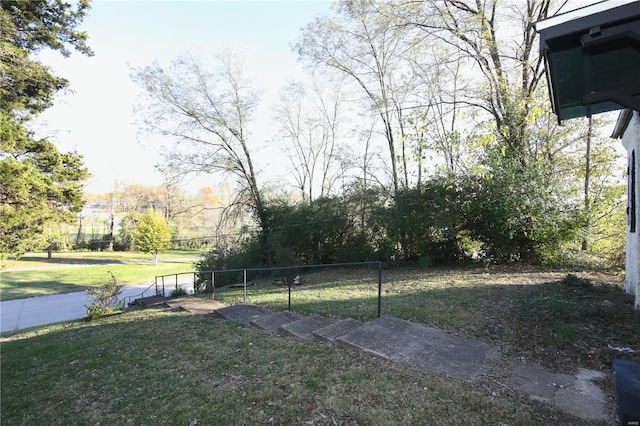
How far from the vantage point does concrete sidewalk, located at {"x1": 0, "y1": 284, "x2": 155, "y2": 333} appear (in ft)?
45.5

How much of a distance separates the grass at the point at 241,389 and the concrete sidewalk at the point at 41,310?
10551 mm

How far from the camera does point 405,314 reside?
470 centimetres

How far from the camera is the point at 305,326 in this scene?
453 centimetres

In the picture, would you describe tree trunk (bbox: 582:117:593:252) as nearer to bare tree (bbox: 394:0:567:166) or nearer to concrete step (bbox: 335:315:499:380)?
bare tree (bbox: 394:0:567:166)

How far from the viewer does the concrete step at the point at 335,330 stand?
391 centimetres

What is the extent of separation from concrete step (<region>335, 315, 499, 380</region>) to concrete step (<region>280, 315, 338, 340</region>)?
68cm

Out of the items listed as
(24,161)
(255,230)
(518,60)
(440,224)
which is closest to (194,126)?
(255,230)

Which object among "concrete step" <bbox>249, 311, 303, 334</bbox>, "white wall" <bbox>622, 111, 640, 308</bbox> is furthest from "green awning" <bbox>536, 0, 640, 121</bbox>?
"concrete step" <bbox>249, 311, 303, 334</bbox>

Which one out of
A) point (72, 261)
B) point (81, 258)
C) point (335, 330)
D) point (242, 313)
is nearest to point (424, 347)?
point (335, 330)

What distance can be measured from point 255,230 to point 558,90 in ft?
42.5

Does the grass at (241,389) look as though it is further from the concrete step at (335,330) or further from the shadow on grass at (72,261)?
the shadow on grass at (72,261)

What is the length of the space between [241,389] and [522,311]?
4.02 m

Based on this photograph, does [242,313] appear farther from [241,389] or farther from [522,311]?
[522,311]

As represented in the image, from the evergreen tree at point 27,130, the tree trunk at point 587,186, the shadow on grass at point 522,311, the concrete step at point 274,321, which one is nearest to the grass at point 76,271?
the evergreen tree at point 27,130
